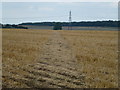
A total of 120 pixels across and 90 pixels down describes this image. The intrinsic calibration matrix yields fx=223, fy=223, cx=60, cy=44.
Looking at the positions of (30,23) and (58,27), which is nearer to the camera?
(58,27)

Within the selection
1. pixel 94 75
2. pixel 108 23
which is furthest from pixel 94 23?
pixel 94 75

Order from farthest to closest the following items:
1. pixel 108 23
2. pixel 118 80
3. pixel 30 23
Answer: pixel 30 23 < pixel 108 23 < pixel 118 80

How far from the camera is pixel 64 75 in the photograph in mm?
8039

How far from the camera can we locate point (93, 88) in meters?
6.66

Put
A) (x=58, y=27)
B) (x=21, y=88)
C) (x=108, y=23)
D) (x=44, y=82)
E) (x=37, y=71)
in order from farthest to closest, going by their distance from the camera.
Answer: (x=108, y=23), (x=58, y=27), (x=37, y=71), (x=44, y=82), (x=21, y=88)

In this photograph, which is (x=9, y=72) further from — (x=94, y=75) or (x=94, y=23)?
(x=94, y=23)

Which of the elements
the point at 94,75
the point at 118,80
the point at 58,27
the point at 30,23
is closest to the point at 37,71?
the point at 94,75

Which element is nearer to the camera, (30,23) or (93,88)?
(93,88)

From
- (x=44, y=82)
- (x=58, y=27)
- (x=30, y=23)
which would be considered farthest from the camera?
(x=30, y=23)

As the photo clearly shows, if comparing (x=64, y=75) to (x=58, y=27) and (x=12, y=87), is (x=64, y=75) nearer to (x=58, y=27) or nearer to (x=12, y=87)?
(x=12, y=87)

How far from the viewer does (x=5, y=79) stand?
7.07 meters

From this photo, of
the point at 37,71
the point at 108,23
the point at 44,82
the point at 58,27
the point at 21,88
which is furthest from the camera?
the point at 108,23

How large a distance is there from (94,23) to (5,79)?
14503 cm

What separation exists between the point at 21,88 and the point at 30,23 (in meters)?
169
